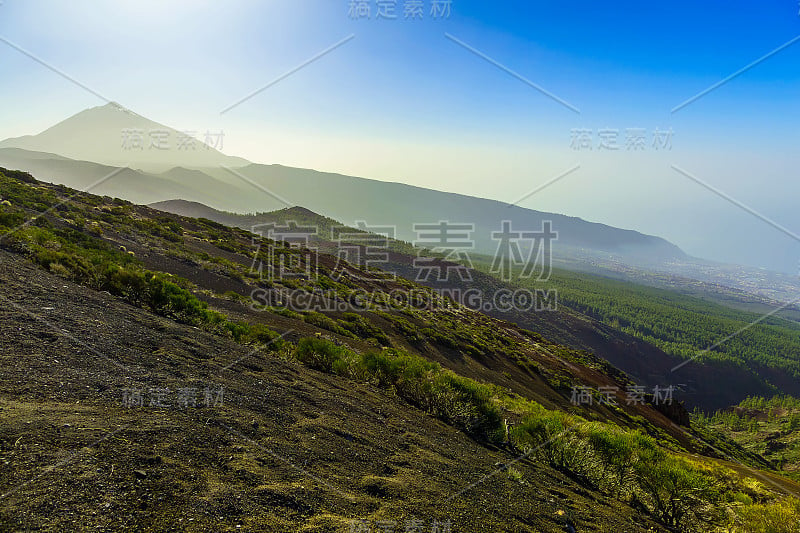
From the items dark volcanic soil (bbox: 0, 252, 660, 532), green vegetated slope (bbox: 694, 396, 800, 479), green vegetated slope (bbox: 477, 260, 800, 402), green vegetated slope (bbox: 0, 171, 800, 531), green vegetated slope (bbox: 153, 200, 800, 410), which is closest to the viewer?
dark volcanic soil (bbox: 0, 252, 660, 532)

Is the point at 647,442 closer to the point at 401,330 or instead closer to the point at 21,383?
the point at 21,383

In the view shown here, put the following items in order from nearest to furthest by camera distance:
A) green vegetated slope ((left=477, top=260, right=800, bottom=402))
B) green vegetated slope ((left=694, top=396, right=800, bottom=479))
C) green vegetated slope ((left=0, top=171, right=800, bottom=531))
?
green vegetated slope ((left=0, top=171, right=800, bottom=531)) < green vegetated slope ((left=694, top=396, right=800, bottom=479)) < green vegetated slope ((left=477, top=260, right=800, bottom=402))

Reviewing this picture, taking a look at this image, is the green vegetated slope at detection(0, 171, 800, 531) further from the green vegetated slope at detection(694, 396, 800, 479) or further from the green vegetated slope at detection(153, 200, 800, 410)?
the green vegetated slope at detection(153, 200, 800, 410)

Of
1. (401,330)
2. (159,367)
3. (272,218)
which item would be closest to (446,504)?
A: (159,367)

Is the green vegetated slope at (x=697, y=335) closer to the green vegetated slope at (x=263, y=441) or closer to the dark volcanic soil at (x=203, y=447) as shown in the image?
the green vegetated slope at (x=263, y=441)

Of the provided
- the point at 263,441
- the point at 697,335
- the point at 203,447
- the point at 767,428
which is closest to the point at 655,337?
the point at 697,335

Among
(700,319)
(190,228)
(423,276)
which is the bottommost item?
(700,319)

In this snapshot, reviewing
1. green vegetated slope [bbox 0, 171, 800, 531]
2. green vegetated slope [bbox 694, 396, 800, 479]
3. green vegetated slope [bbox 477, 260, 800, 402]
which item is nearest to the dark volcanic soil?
green vegetated slope [bbox 0, 171, 800, 531]

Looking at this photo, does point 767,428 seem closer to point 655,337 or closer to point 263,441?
point 655,337

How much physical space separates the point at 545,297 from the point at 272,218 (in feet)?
313

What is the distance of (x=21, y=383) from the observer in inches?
173

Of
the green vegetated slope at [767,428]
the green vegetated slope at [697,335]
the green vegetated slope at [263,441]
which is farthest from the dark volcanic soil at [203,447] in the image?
the green vegetated slope at [697,335]

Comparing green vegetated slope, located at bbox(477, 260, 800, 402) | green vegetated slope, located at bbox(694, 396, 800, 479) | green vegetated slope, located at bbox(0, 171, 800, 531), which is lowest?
green vegetated slope, located at bbox(694, 396, 800, 479)

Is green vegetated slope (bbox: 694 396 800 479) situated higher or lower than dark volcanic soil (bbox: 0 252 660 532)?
lower
